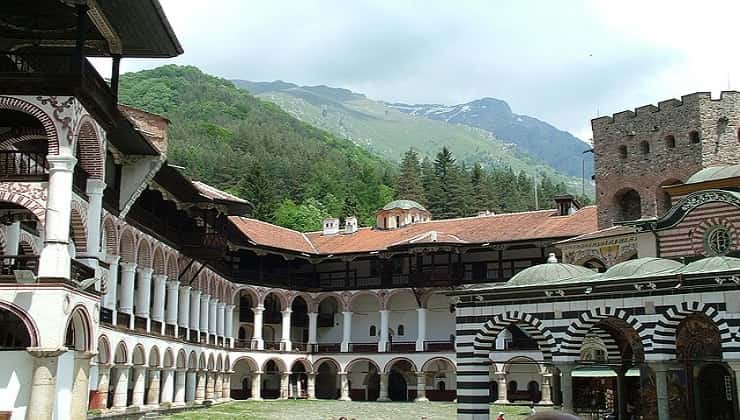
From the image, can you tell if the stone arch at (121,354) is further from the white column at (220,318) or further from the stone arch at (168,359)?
the white column at (220,318)

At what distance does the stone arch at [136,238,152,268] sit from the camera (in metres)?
33.4

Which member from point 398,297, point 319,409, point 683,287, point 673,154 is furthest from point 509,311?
point 398,297

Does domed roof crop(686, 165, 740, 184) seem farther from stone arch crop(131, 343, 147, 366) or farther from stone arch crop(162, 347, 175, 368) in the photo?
stone arch crop(162, 347, 175, 368)

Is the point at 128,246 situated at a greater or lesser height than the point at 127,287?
greater

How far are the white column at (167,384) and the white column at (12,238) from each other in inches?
662

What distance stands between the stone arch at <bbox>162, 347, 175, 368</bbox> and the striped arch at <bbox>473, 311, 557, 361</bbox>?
57.4ft

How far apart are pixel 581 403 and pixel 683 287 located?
1380cm

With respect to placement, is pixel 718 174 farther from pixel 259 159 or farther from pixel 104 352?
pixel 259 159

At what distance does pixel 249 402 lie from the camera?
47.5 meters

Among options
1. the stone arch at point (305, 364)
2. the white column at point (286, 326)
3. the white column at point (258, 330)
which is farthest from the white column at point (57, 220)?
the stone arch at point (305, 364)

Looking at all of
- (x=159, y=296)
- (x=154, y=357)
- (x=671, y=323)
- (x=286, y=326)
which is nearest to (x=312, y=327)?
(x=286, y=326)

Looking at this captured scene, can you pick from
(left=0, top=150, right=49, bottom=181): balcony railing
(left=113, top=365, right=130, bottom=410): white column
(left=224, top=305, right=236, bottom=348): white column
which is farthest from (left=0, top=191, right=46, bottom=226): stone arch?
(left=224, top=305, right=236, bottom=348): white column

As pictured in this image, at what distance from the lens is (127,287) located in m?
31.9

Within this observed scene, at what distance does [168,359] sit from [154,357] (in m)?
1.89
